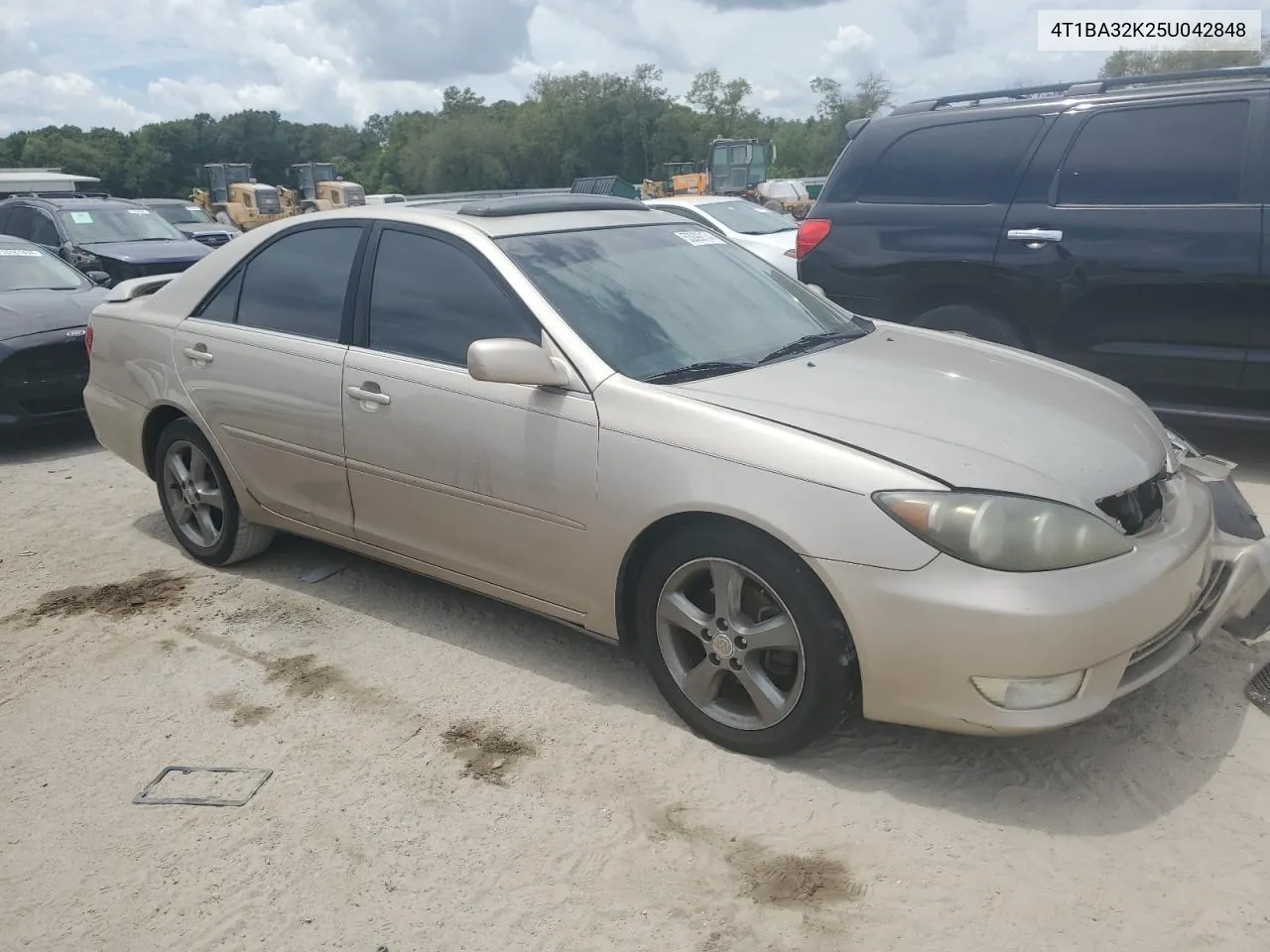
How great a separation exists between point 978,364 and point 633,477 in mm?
1354

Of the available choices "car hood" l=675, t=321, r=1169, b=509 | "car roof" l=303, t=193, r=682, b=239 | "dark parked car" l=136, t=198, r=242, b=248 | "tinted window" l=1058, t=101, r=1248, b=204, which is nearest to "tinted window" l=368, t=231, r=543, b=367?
"car roof" l=303, t=193, r=682, b=239

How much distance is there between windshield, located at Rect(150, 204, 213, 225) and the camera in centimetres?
2092

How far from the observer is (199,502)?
15.9 feet

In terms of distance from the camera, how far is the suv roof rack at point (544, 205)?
399 centimetres

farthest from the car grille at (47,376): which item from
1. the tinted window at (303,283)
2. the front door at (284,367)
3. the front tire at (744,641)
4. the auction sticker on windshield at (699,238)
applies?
the front tire at (744,641)

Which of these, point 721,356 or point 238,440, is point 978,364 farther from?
point 238,440

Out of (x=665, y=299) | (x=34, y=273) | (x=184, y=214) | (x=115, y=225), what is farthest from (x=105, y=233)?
(x=665, y=299)

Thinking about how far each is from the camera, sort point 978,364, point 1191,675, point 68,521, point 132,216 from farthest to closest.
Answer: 1. point 132,216
2. point 68,521
3. point 978,364
4. point 1191,675

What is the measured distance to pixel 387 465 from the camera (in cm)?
386

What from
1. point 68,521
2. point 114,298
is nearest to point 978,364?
point 114,298

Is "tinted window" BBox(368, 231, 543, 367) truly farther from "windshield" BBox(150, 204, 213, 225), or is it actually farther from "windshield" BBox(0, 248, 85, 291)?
"windshield" BBox(150, 204, 213, 225)

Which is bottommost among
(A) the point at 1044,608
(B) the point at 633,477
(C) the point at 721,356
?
(A) the point at 1044,608

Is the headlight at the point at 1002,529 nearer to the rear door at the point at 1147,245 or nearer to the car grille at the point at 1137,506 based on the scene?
the car grille at the point at 1137,506

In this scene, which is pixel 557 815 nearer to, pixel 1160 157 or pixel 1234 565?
pixel 1234 565
